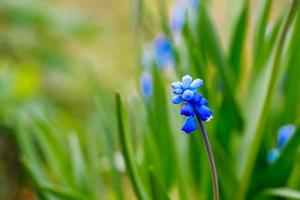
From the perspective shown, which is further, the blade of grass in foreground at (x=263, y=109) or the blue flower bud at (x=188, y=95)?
the blade of grass in foreground at (x=263, y=109)

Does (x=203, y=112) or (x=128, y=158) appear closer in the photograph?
(x=203, y=112)

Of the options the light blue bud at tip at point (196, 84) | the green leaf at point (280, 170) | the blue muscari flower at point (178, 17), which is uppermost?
the blue muscari flower at point (178, 17)

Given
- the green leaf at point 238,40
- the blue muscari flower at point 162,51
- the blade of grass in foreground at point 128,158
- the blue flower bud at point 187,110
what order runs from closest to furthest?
the blue flower bud at point 187,110
the blade of grass in foreground at point 128,158
the green leaf at point 238,40
the blue muscari flower at point 162,51

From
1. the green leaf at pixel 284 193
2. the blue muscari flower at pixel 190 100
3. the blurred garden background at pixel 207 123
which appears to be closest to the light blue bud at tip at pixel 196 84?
the blue muscari flower at pixel 190 100

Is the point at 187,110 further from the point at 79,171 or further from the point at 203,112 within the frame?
the point at 79,171

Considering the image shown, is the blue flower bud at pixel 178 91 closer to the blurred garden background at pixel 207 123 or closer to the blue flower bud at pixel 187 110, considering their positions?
the blue flower bud at pixel 187 110

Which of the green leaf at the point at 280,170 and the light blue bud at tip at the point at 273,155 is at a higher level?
the light blue bud at tip at the point at 273,155

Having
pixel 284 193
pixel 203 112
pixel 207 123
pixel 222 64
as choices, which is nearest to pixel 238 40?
pixel 222 64
